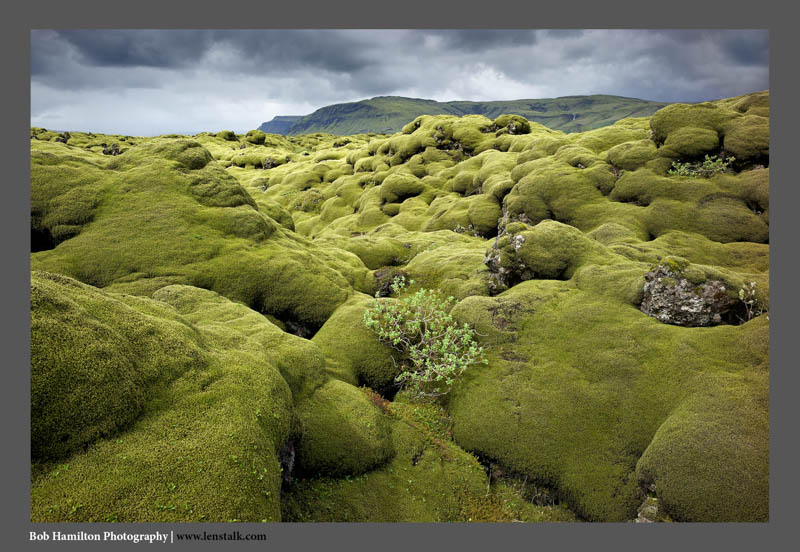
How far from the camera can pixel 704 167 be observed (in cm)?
2966

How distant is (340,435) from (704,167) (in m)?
34.1

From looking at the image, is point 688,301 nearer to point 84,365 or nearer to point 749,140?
point 84,365

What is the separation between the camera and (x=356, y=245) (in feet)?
109

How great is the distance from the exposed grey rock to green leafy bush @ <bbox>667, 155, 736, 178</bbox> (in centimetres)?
1924

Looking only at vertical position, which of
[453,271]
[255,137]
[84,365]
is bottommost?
[84,365]

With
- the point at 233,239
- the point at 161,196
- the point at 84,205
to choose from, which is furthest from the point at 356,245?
the point at 84,205

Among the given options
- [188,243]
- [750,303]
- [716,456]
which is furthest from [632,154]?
[188,243]

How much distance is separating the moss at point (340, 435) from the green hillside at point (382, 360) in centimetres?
7

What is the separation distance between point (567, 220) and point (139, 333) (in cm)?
3261

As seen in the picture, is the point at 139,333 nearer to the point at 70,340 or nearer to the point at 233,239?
the point at 70,340

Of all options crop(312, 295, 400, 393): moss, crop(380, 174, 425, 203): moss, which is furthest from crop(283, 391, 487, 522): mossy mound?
crop(380, 174, 425, 203): moss

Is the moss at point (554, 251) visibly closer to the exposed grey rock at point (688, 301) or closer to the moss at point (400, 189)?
the exposed grey rock at point (688, 301)

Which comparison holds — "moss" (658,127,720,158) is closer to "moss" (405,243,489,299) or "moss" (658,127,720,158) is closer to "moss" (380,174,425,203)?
"moss" (405,243,489,299)

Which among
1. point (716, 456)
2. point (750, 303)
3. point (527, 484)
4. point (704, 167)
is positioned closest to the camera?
point (716, 456)
